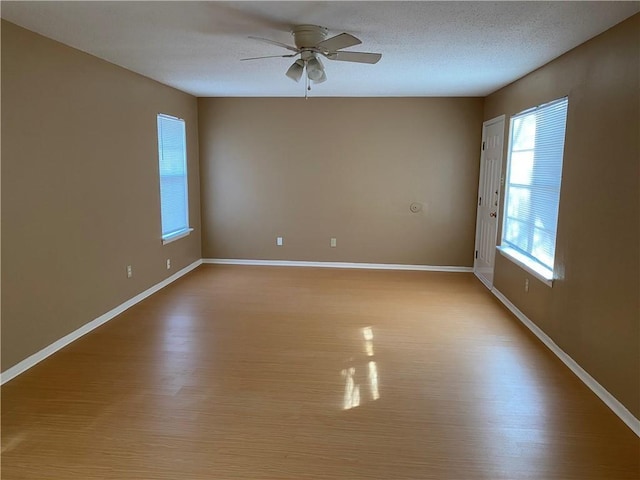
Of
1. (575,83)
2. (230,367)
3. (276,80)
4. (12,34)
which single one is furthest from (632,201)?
(12,34)

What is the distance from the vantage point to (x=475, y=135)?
19.7 ft

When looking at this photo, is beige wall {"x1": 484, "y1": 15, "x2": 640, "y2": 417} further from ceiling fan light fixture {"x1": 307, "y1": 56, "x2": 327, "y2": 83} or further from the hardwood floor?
ceiling fan light fixture {"x1": 307, "y1": 56, "x2": 327, "y2": 83}

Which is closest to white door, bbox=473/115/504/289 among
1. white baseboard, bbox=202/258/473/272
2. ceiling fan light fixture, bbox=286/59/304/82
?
white baseboard, bbox=202/258/473/272

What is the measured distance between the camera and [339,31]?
9.91 ft

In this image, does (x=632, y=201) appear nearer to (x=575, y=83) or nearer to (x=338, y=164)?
(x=575, y=83)

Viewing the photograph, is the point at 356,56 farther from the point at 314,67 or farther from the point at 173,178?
the point at 173,178

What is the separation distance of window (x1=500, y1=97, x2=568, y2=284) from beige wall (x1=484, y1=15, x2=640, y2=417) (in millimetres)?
177

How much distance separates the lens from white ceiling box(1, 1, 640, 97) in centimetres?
253

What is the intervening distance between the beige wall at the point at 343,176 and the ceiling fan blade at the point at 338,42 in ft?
10.7

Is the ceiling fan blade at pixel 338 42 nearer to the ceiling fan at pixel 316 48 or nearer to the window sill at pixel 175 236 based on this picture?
the ceiling fan at pixel 316 48

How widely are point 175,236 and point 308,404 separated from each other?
351 cm

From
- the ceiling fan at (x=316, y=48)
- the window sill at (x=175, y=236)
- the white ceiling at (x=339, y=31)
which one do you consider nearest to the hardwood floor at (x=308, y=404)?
the window sill at (x=175, y=236)

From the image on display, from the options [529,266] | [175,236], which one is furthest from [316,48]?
[175,236]

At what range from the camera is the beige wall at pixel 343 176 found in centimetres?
608
